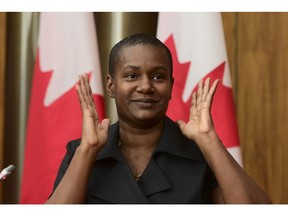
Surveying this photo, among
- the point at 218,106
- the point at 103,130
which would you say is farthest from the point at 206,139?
the point at 218,106

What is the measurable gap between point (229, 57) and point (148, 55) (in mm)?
952

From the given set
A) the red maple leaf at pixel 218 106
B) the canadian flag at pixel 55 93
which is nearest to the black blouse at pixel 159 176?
the red maple leaf at pixel 218 106

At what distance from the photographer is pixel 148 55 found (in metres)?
1.07

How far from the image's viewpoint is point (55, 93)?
182cm

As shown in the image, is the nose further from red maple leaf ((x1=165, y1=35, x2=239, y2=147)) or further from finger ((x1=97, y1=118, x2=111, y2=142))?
red maple leaf ((x1=165, y1=35, x2=239, y2=147))

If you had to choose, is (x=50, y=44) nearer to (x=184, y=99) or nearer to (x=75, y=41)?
(x=75, y=41)

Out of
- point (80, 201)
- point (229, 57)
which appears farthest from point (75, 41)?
point (80, 201)

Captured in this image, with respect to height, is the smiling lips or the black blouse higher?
the smiling lips

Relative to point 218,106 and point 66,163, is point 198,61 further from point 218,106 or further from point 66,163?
point 66,163

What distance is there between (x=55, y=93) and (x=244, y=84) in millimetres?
640

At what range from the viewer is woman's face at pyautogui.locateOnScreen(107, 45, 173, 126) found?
1061 mm

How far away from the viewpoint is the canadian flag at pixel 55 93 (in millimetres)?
1786

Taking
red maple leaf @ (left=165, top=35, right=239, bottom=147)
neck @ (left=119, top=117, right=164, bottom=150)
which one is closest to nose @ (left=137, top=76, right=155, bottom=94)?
neck @ (left=119, top=117, right=164, bottom=150)

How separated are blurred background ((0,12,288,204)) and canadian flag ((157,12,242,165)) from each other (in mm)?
204
